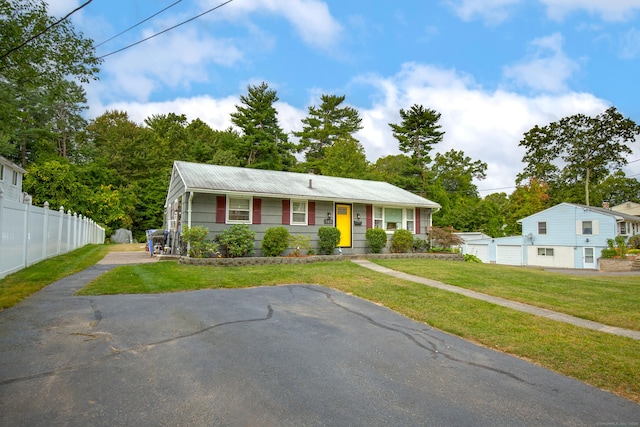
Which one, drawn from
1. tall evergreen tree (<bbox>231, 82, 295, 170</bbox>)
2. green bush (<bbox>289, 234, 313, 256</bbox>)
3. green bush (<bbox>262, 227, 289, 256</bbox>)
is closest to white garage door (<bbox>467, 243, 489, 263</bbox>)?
tall evergreen tree (<bbox>231, 82, 295, 170</bbox>)

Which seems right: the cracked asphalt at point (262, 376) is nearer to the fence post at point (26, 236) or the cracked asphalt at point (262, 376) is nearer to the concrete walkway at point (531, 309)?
the concrete walkway at point (531, 309)

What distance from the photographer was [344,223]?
15.4 metres

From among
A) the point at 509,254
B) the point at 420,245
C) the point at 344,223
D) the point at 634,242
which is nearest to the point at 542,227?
the point at 509,254

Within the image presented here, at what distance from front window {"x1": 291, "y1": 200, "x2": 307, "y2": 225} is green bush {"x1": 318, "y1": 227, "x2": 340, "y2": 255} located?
0.85 m

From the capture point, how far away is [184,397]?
2.76 m

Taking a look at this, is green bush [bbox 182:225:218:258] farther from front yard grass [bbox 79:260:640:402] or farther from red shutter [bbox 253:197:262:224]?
red shutter [bbox 253:197:262:224]

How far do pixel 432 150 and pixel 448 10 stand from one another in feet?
97.1

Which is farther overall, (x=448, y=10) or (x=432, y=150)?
(x=432, y=150)

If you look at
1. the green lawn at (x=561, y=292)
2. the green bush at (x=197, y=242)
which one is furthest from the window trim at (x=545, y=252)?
the green bush at (x=197, y=242)

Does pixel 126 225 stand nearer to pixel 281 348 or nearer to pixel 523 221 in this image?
pixel 281 348

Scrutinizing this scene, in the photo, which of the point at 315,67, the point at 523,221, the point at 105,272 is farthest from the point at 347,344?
the point at 523,221

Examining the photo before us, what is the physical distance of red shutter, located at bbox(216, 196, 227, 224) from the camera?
42.2 ft

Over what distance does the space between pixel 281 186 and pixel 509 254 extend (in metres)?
25.3

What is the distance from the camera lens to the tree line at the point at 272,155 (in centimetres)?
3152
